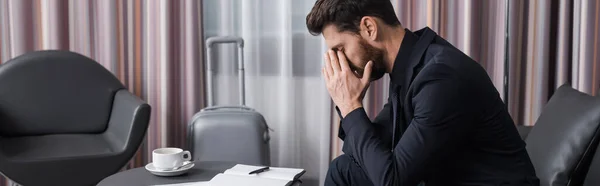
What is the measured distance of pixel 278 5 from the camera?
2.77m

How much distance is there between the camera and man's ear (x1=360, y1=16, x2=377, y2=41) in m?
1.31

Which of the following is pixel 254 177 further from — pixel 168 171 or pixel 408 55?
pixel 408 55

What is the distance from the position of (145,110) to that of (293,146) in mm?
792

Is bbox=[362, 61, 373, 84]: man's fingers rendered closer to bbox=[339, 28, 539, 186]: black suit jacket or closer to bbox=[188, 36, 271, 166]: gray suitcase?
bbox=[339, 28, 539, 186]: black suit jacket

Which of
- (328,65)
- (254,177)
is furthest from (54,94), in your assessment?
(328,65)

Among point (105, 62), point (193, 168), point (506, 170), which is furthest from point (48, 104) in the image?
point (506, 170)

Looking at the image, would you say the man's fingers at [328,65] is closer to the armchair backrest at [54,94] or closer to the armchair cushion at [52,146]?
the armchair cushion at [52,146]

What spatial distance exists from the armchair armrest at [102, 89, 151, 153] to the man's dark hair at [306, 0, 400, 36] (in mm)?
1272

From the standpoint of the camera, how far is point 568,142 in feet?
5.23

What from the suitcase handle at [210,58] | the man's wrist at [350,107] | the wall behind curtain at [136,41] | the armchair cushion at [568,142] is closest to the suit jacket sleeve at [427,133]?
the man's wrist at [350,107]

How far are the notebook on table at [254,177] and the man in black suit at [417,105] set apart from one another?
0.89 feet

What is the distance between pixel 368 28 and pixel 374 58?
3.3 inches

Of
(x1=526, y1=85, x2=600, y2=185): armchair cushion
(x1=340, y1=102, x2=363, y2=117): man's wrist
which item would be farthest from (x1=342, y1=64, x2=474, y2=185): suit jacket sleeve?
(x1=526, y1=85, x2=600, y2=185): armchair cushion

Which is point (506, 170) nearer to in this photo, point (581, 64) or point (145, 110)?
point (581, 64)
